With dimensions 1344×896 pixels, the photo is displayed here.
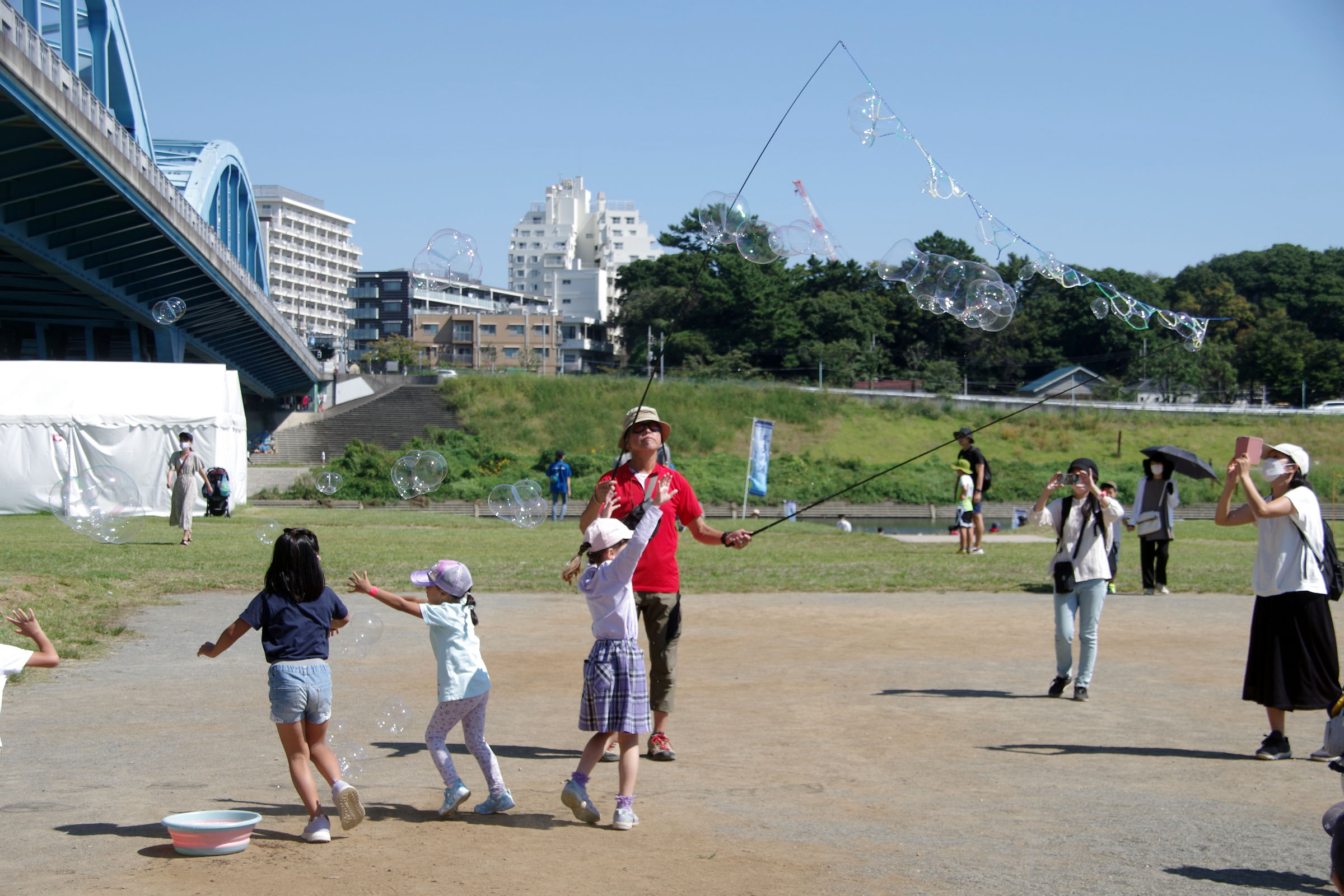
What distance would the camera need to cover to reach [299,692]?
5.17 metres

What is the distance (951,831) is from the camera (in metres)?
5.31

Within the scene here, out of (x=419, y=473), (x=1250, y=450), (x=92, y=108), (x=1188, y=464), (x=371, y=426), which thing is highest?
(x=92, y=108)

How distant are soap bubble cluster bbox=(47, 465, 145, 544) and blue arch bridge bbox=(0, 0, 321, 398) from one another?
16065mm

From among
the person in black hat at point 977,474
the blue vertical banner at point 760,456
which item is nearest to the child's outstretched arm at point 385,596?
the person in black hat at point 977,474

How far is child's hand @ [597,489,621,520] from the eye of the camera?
6055mm

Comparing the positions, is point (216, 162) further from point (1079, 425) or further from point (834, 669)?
point (834, 669)

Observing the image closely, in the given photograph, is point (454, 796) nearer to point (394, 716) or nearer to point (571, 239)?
point (394, 716)

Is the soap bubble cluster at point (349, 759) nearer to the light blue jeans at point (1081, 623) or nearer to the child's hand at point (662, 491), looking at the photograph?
the child's hand at point (662, 491)

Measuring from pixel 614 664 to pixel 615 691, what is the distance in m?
0.13

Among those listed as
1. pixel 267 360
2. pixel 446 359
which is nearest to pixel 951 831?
pixel 267 360

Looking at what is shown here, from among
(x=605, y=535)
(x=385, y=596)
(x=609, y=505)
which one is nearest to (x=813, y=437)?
(x=609, y=505)

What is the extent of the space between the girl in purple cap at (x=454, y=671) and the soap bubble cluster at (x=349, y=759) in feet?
1.64

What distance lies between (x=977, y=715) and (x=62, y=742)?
593 centimetres

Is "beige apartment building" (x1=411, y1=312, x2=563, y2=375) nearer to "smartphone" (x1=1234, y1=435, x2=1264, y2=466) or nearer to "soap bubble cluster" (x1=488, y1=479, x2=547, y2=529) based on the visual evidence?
"soap bubble cluster" (x1=488, y1=479, x2=547, y2=529)
